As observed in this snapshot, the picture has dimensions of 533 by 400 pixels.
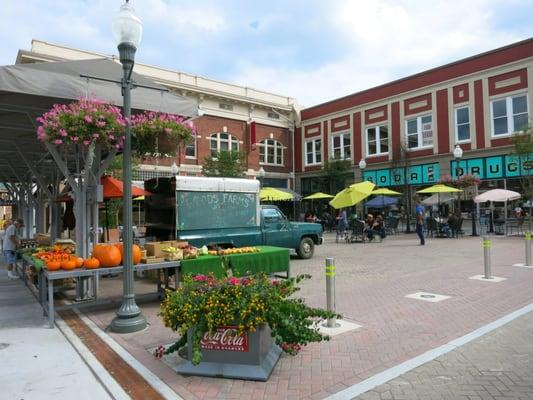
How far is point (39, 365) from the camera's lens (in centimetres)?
489

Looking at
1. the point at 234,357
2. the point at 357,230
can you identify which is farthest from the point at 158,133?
the point at 357,230

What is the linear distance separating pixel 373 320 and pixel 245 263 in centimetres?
283

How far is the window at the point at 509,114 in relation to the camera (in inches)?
990

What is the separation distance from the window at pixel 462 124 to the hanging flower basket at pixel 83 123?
87.5 feet

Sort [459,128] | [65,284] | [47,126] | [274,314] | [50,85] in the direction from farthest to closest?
1. [459,128]
2. [65,284]
3. [50,85]
4. [47,126]
5. [274,314]

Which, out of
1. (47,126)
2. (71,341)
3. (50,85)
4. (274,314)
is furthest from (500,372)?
(50,85)

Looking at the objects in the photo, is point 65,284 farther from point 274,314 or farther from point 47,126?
point 274,314

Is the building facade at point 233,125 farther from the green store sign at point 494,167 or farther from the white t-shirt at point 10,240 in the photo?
the white t-shirt at point 10,240

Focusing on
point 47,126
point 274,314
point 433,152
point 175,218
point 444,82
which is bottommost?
point 274,314

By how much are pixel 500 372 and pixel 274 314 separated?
247cm

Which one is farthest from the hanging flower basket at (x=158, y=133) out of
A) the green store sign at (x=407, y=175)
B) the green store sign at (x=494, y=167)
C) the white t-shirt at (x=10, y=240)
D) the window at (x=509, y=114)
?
the green store sign at (x=407, y=175)

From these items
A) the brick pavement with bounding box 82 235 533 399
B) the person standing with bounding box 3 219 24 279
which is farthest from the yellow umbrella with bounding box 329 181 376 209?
the person standing with bounding box 3 219 24 279

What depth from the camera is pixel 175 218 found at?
1040cm

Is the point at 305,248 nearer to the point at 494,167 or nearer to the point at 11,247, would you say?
the point at 11,247
